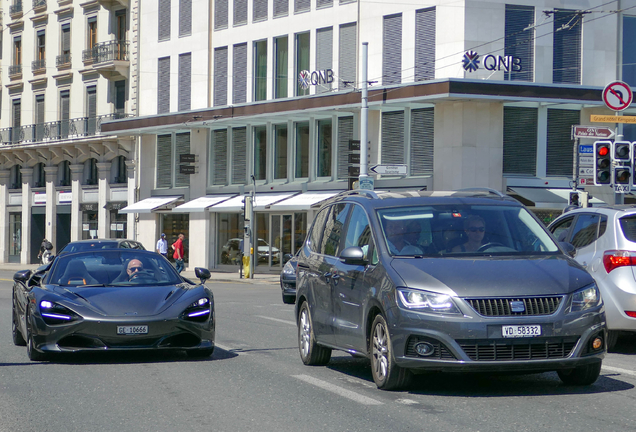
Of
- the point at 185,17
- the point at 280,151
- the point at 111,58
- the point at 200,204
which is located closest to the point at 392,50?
the point at 280,151

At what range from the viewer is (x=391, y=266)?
8.27 metres

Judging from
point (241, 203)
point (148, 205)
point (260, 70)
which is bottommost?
point (148, 205)

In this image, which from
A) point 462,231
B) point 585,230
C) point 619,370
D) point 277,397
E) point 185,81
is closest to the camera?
point 277,397

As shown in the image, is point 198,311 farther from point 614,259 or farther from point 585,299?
point 614,259

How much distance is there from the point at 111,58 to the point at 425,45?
18880 mm

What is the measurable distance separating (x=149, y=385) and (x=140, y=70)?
38463 mm

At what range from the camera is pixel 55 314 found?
34.1ft

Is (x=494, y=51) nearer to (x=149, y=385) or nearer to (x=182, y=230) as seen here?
(x=182, y=230)

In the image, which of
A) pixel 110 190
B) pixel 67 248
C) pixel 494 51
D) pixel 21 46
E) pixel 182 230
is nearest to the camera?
pixel 67 248

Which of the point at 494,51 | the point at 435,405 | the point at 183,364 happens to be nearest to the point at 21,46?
the point at 494,51

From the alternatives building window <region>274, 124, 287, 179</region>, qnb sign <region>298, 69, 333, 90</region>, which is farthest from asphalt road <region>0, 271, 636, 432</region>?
building window <region>274, 124, 287, 179</region>

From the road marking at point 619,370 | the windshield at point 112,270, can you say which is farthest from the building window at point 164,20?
the road marking at point 619,370

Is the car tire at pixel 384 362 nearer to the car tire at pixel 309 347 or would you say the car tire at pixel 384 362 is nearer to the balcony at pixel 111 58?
the car tire at pixel 309 347

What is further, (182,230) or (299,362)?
(182,230)
